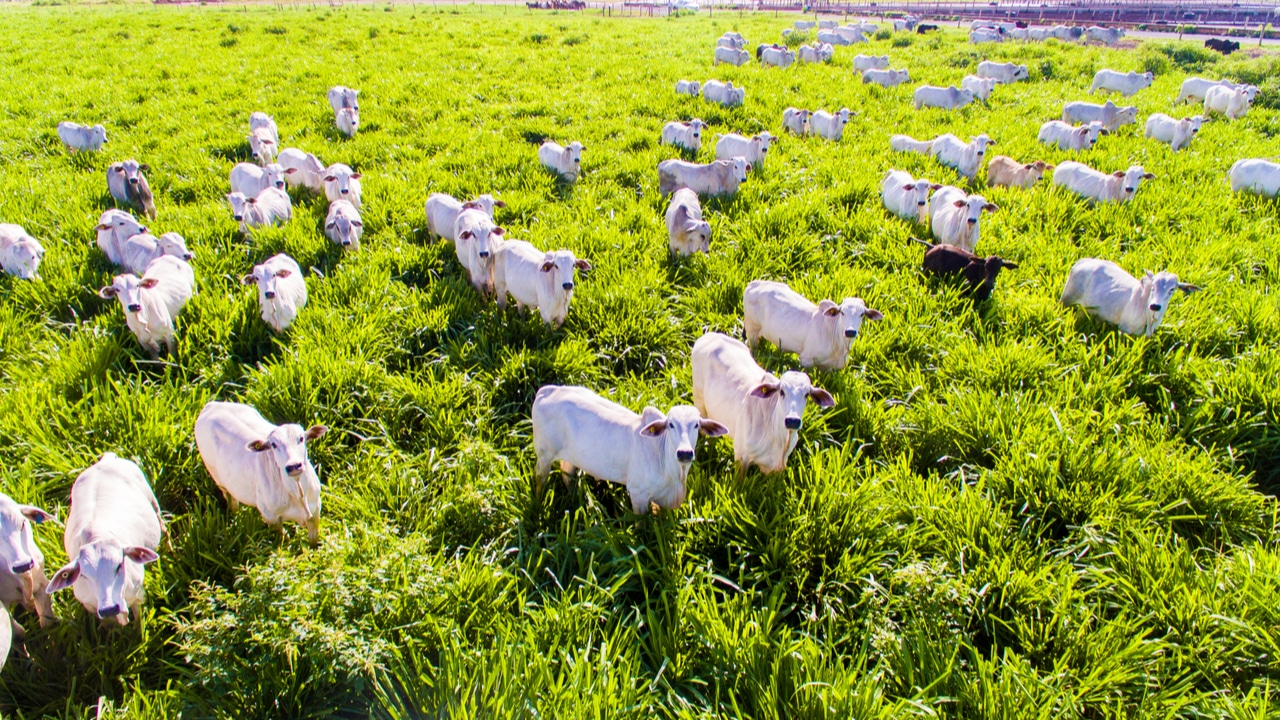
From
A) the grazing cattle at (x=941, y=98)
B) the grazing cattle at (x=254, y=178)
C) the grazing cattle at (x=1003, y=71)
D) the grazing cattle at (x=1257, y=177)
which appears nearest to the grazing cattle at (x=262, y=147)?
the grazing cattle at (x=254, y=178)

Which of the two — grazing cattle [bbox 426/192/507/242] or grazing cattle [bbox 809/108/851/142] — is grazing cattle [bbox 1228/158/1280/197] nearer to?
grazing cattle [bbox 809/108/851/142]

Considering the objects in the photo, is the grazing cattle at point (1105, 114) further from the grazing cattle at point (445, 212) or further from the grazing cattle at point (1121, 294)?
the grazing cattle at point (445, 212)

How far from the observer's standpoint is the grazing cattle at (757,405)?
12.4 feet

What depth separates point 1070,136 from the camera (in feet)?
34.9

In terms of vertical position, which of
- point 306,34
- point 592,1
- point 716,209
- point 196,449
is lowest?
point 196,449

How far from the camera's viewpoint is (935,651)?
2852 mm

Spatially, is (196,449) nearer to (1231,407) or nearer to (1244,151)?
(1231,407)

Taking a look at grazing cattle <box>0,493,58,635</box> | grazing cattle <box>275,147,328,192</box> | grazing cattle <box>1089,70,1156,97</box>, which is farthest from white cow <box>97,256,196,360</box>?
grazing cattle <box>1089,70,1156,97</box>

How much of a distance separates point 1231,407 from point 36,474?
7.97 m

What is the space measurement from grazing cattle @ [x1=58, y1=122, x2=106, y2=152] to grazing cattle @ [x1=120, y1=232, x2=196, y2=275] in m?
6.10

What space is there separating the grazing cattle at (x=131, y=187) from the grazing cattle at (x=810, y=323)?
8206mm

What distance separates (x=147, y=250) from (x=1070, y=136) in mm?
13695

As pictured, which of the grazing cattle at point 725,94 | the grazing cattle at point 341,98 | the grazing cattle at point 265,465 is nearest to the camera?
the grazing cattle at point 265,465

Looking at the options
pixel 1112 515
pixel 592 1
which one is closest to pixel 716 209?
pixel 1112 515
